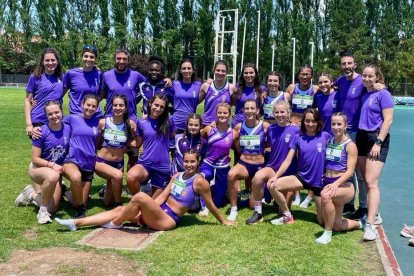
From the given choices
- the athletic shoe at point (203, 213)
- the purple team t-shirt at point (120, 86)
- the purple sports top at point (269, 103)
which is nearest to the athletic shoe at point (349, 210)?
the purple sports top at point (269, 103)

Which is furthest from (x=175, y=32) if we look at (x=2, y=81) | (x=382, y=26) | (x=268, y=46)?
(x=2, y=81)

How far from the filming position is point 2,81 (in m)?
53.7

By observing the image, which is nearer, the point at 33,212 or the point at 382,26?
the point at 33,212

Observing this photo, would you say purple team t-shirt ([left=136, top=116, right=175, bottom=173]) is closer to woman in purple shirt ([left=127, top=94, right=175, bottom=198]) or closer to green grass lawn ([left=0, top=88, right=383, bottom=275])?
woman in purple shirt ([left=127, top=94, right=175, bottom=198])

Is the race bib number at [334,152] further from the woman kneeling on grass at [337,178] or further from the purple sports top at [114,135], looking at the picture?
the purple sports top at [114,135]

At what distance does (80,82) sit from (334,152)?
10.3 feet

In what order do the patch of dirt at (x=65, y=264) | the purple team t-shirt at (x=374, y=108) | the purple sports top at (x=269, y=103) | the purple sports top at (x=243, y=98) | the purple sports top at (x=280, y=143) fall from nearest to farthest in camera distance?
the patch of dirt at (x=65, y=264) < the purple team t-shirt at (x=374, y=108) < the purple sports top at (x=280, y=143) < the purple sports top at (x=269, y=103) < the purple sports top at (x=243, y=98)

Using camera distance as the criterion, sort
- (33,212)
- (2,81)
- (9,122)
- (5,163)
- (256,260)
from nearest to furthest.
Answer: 1. (256,260)
2. (33,212)
3. (5,163)
4. (9,122)
5. (2,81)

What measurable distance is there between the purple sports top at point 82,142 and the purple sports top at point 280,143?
205cm

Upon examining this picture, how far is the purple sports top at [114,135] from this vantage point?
17.6ft

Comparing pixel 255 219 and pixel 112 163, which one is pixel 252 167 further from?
pixel 112 163

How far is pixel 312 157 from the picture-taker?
4.92 metres

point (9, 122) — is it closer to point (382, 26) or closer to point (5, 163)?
point (5, 163)

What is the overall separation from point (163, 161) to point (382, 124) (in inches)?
95.0
